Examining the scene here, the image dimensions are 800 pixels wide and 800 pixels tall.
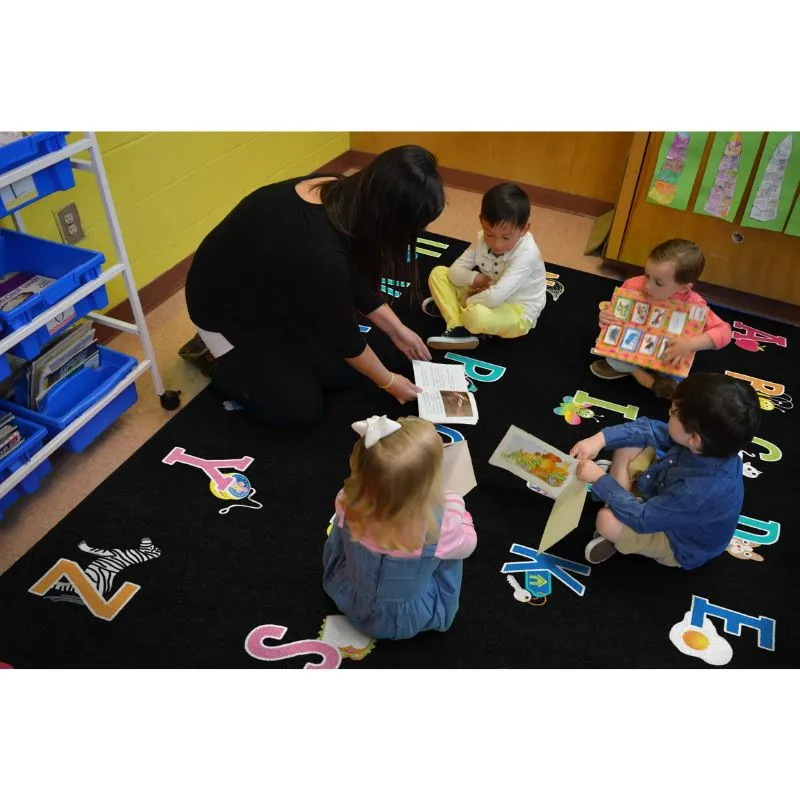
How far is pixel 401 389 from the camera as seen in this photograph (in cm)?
259

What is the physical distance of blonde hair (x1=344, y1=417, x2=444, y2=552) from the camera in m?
1.48

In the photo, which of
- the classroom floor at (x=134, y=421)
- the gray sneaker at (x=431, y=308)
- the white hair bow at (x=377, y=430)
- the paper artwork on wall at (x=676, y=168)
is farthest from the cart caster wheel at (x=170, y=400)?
the paper artwork on wall at (x=676, y=168)

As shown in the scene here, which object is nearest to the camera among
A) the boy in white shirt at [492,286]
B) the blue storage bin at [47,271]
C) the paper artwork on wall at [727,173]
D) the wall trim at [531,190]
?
the blue storage bin at [47,271]

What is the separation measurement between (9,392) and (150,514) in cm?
62

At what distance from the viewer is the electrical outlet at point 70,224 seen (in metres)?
2.67

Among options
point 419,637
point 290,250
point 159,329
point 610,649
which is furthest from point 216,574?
point 159,329

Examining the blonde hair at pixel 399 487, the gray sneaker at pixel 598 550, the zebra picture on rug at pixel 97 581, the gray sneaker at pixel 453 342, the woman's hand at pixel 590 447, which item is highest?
the blonde hair at pixel 399 487

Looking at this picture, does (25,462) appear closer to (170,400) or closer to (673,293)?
(170,400)

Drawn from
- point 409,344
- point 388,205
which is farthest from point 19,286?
point 409,344

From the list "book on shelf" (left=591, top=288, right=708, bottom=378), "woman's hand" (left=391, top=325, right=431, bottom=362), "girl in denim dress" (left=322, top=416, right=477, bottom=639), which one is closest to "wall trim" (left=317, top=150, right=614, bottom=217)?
"book on shelf" (left=591, top=288, right=708, bottom=378)

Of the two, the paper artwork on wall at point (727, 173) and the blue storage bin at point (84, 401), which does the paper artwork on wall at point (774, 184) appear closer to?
the paper artwork on wall at point (727, 173)

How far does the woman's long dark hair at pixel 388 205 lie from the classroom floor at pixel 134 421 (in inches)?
39.6

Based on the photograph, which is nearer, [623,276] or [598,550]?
[598,550]

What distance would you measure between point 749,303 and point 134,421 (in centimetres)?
278
